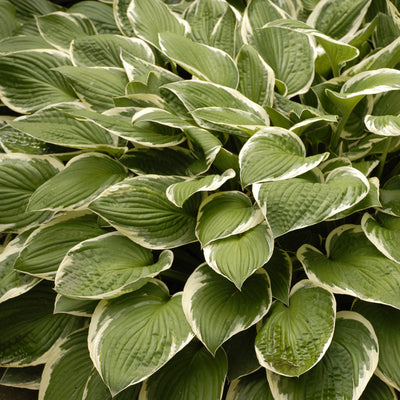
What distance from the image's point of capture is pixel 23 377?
47.4 inches

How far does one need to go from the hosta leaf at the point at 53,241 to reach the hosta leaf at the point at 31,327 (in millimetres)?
159

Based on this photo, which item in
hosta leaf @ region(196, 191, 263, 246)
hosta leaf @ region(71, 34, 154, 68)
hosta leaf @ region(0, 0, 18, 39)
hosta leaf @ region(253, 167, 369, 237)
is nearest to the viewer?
hosta leaf @ region(253, 167, 369, 237)

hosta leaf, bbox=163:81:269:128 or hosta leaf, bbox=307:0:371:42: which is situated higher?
hosta leaf, bbox=307:0:371:42

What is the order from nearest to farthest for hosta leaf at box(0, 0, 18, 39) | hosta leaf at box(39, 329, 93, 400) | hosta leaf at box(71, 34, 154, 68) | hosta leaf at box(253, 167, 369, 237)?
hosta leaf at box(253, 167, 369, 237) < hosta leaf at box(39, 329, 93, 400) < hosta leaf at box(71, 34, 154, 68) < hosta leaf at box(0, 0, 18, 39)

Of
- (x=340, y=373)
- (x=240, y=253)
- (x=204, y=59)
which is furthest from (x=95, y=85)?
(x=340, y=373)

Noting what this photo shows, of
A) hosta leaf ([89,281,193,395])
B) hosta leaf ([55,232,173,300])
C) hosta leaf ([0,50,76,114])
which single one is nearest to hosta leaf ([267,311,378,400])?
hosta leaf ([89,281,193,395])

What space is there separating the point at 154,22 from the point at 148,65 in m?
0.23

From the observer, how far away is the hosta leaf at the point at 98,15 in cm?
177

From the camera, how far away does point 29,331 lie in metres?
1.19

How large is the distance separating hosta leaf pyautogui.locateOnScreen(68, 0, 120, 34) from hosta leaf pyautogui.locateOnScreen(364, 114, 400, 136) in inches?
41.8

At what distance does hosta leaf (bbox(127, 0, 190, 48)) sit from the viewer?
4.92 feet

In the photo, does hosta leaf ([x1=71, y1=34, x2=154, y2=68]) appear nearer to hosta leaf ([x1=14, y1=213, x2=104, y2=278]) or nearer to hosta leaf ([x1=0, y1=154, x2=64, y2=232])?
hosta leaf ([x1=0, y1=154, x2=64, y2=232])

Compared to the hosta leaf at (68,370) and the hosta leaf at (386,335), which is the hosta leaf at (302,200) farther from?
the hosta leaf at (68,370)

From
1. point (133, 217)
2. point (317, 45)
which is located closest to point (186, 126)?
point (133, 217)
